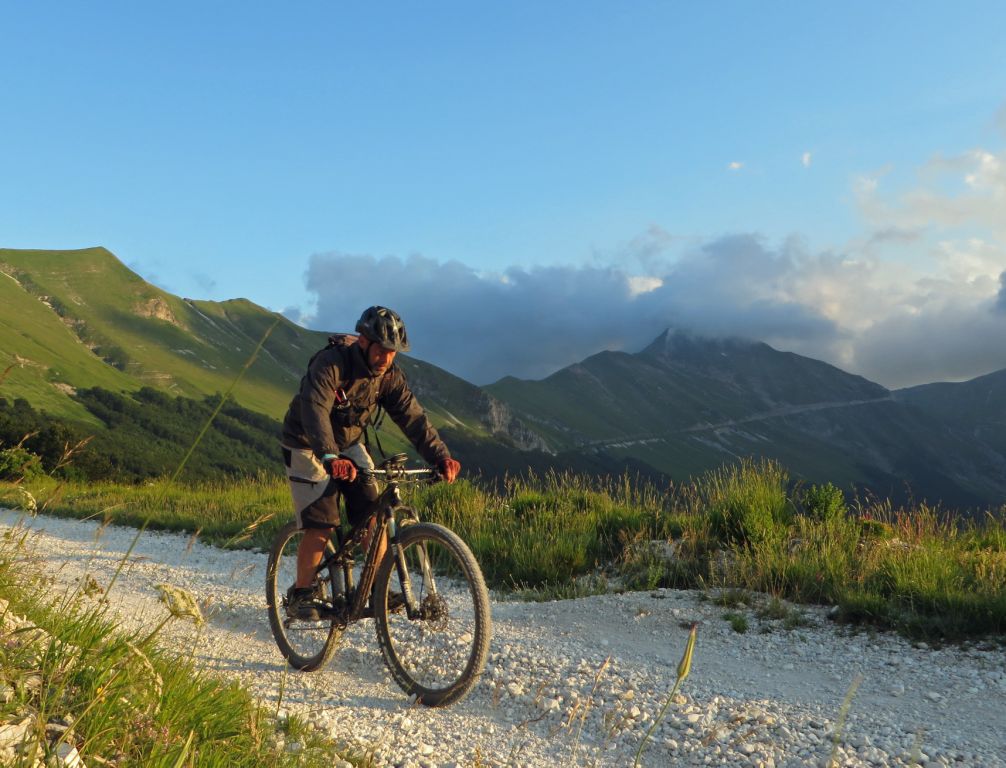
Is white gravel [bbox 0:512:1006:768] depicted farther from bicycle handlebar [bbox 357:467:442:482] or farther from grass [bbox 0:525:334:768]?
bicycle handlebar [bbox 357:467:442:482]

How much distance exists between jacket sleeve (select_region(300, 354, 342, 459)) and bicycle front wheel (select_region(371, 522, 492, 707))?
2.92 ft

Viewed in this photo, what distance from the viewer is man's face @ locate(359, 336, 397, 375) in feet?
18.6

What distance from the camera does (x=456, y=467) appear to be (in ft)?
18.2

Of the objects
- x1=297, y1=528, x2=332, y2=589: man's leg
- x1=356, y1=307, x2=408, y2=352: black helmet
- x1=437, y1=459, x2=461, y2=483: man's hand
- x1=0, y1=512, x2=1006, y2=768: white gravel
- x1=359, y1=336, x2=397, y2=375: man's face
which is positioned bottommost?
x1=0, y1=512, x2=1006, y2=768: white gravel

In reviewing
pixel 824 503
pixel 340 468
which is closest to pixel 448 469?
pixel 340 468

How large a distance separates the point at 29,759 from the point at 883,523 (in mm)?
9990

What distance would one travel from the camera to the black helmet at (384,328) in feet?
18.0

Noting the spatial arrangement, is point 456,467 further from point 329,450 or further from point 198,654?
point 198,654

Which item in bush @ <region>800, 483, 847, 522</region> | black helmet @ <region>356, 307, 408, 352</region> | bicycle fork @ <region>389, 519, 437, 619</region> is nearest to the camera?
bicycle fork @ <region>389, 519, 437, 619</region>

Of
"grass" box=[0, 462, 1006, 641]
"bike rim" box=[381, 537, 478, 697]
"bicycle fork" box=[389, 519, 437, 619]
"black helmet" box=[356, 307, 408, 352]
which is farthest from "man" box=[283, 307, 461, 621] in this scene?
"grass" box=[0, 462, 1006, 641]

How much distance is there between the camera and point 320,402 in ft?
18.3

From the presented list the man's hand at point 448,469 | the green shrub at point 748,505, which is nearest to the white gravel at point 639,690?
the green shrub at point 748,505

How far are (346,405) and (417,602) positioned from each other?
65.3 inches

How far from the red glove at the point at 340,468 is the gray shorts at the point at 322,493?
64cm
